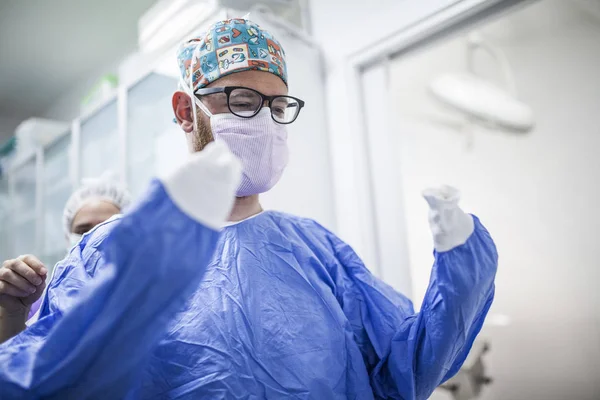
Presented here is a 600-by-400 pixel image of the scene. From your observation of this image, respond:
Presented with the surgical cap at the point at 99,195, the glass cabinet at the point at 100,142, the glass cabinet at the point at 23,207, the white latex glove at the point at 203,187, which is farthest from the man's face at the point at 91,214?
the glass cabinet at the point at 23,207

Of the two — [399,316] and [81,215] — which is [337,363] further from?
[81,215]

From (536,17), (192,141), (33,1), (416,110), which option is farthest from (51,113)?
(536,17)

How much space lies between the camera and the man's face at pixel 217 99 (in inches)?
35.8

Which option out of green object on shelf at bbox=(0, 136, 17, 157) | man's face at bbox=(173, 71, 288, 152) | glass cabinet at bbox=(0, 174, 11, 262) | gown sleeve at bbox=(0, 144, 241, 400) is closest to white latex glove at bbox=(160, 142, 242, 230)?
gown sleeve at bbox=(0, 144, 241, 400)

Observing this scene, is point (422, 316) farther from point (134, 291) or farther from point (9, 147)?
point (9, 147)

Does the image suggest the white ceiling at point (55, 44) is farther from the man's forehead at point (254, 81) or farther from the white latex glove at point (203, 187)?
the white latex glove at point (203, 187)

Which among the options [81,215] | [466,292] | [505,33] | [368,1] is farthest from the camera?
[505,33]

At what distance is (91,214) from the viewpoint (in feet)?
4.87

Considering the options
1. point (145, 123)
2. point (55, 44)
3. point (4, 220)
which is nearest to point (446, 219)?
point (145, 123)

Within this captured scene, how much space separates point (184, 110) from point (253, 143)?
195 millimetres

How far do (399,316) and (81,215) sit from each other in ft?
3.75

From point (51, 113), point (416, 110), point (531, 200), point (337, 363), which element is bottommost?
point (337, 363)

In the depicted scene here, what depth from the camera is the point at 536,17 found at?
6.17ft

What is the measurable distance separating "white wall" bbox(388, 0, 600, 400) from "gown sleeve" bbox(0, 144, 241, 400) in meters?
1.21
